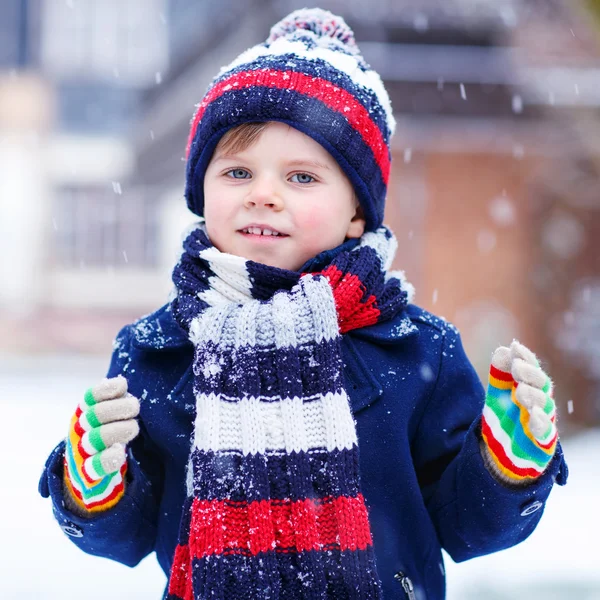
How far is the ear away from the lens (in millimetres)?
1568

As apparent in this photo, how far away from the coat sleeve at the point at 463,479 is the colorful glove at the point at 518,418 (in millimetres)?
32

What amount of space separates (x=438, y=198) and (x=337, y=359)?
16.5 ft

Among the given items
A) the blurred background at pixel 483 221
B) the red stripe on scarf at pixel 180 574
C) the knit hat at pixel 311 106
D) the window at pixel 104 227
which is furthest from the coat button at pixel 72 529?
the window at pixel 104 227

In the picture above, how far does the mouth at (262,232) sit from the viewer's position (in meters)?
1.43

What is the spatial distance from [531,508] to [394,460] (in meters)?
0.25

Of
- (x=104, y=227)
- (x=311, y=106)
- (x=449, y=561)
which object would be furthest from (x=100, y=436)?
(x=104, y=227)

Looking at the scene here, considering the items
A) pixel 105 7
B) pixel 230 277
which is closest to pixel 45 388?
pixel 230 277

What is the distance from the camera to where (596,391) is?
6.08 meters

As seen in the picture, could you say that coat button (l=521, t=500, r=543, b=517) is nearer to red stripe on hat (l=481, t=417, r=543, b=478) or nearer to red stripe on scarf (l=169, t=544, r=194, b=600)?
red stripe on hat (l=481, t=417, r=543, b=478)

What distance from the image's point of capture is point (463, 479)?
1399 millimetres

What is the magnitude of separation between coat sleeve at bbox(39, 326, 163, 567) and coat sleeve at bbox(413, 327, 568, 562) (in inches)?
20.9

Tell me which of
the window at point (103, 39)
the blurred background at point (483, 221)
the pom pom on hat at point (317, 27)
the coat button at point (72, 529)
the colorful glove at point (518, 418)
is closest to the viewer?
the colorful glove at point (518, 418)

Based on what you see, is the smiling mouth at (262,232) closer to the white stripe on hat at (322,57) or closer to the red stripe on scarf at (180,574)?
the white stripe on hat at (322,57)

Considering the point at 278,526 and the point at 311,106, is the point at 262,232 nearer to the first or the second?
the point at 311,106
